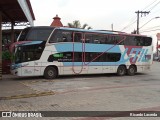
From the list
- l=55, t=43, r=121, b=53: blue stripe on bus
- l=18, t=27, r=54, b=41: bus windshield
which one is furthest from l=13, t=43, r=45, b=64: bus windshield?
l=55, t=43, r=121, b=53: blue stripe on bus

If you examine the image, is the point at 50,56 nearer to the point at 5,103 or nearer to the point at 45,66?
the point at 45,66

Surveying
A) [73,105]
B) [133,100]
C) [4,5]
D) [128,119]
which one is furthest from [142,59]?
[128,119]

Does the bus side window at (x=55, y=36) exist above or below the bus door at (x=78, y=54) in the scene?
above

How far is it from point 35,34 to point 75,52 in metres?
3.07

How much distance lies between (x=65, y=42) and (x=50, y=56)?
1428mm

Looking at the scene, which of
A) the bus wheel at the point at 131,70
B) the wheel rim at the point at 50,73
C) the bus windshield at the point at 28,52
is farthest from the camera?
the bus wheel at the point at 131,70

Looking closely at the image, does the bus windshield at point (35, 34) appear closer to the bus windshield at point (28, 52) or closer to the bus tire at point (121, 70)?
the bus windshield at point (28, 52)

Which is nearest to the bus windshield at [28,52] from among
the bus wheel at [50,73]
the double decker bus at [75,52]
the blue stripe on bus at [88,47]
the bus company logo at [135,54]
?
the double decker bus at [75,52]

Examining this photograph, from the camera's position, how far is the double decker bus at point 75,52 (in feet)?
63.0

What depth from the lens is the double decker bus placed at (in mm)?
19203

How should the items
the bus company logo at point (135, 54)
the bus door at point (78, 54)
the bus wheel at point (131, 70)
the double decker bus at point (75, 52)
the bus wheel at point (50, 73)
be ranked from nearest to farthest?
the double decker bus at point (75, 52)
the bus wheel at point (50, 73)
the bus door at point (78, 54)
the bus company logo at point (135, 54)
the bus wheel at point (131, 70)

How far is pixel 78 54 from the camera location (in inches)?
824

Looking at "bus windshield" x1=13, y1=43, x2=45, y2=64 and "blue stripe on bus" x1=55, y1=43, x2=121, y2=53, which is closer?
"bus windshield" x1=13, y1=43, x2=45, y2=64

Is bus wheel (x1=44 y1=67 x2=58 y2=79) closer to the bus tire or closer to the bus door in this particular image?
the bus door
